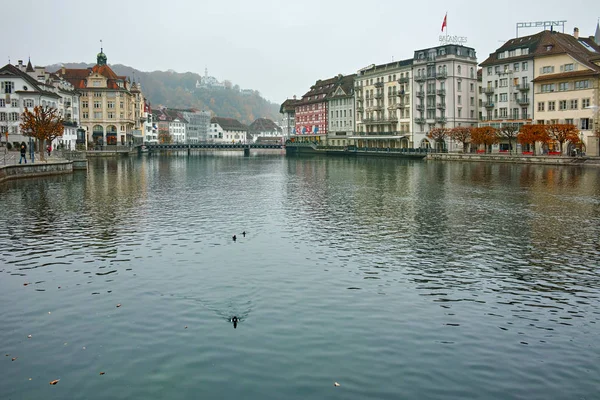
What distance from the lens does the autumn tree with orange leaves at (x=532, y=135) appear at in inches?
4008

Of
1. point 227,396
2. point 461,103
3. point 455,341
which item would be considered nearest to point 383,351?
point 455,341

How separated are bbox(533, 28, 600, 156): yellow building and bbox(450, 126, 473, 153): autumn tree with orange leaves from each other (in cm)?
1304

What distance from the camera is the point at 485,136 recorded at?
115m

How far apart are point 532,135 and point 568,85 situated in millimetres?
11957

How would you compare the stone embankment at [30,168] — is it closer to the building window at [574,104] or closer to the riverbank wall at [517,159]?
the riverbank wall at [517,159]

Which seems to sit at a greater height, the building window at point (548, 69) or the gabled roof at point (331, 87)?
the gabled roof at point (331, 87)

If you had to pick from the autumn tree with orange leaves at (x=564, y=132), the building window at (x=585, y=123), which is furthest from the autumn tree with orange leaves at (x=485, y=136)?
the building window at (x=585, y=123)

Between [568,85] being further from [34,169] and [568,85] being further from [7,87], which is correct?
[7,87]

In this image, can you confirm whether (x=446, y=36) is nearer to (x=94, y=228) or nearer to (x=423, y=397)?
(x=94, y=228)

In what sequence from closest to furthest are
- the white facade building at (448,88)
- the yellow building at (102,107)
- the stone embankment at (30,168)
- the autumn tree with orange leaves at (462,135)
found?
the stone embankment at (30,168), the autumn tree with orange leaves at (462,135), the white facade building at (448,88), the yellow building at (102,107)

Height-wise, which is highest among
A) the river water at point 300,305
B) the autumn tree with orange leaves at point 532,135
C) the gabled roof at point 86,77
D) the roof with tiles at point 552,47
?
the gabled roof at point 86,77

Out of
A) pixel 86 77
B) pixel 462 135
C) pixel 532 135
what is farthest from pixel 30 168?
pixel 86 77

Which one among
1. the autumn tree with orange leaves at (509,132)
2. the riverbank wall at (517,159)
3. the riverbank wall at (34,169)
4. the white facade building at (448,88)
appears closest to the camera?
the riverbank wall at (34,169)

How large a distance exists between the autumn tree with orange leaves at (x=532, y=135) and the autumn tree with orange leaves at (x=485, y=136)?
719 centimetres
